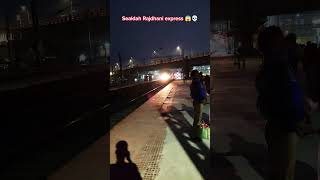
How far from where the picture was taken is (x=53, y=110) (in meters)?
19.6

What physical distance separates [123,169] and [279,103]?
3.38 m

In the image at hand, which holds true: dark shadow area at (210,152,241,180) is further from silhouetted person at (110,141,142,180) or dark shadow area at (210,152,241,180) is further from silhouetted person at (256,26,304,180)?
silhouetted person at (256,26,304,180)

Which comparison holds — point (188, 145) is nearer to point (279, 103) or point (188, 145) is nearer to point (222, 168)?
point (222, 168)

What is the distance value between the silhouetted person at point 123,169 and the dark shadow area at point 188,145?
983 millimetres

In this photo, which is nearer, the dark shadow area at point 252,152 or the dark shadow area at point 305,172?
the dark shadow area at point 305,172

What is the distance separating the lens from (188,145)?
739cm

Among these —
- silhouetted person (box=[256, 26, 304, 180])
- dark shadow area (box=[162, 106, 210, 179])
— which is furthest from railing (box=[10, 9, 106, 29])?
silhouetted person (box=[256, 26, 304, 180])

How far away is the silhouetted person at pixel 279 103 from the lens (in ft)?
9.96

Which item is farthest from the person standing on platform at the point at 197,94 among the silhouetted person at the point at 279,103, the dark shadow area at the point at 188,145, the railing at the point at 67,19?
the railing at the point at 67,19

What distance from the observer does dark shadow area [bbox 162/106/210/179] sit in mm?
5814

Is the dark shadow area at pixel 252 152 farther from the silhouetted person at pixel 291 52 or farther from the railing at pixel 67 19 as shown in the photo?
the railing at pixel 67 19

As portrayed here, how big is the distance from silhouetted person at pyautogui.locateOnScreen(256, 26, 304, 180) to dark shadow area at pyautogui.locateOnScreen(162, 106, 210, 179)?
229cm

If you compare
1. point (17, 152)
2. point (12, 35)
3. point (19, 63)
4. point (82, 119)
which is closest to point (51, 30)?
point (12, 35)

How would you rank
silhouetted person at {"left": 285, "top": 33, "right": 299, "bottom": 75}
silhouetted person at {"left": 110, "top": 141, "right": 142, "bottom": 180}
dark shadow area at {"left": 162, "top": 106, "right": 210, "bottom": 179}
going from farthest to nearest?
dark shadow area at {"left": 162, "top": 106, "right": 210, "bottom": 179}
silhouetted person at {"left": 110, "top": 141, "right": 142, "bottom": 180}
silhouetted person at {"left": 285, "top": 33, "right": 299, "bottom": 75}
